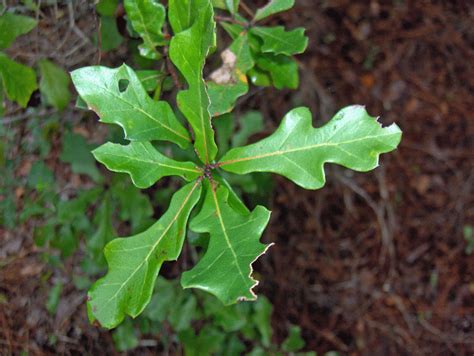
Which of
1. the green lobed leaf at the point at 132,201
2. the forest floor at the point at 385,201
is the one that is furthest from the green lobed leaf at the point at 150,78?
the forest floor at the point at 385,201

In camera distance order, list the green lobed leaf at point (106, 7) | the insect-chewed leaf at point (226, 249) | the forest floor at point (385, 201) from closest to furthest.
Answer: the insect-chewed leaf at point (226, 249), the green lobed leaf at point (106, 7), the forest floor at point (385, 201)

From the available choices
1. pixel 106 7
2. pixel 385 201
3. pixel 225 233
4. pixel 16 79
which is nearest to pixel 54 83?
pixel 16 79

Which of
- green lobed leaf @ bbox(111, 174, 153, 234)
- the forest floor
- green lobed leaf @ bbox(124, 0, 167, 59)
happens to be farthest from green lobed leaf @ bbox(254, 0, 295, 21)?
the forest floor

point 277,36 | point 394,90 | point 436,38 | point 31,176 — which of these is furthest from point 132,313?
point 436,38

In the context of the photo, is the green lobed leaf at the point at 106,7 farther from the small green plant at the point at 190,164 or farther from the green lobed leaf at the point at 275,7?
the green lobed leaf at the point at 275,7

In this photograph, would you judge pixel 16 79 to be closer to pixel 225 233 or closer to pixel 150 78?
pixel 150 78

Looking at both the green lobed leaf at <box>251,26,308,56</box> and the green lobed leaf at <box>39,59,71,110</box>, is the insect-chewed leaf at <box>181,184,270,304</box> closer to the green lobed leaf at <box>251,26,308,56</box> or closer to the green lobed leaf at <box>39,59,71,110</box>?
the green lobed leaf at <box>251,26,308,56</box>
